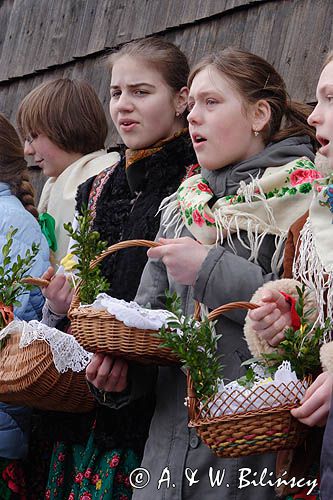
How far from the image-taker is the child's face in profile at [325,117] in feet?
9.26

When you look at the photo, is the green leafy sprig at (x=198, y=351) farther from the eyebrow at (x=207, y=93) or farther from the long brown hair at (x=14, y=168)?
the long brown hair at (x=14, y=168)

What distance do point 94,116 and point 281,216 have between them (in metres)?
1.60

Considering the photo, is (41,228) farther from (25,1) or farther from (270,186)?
(25,1)

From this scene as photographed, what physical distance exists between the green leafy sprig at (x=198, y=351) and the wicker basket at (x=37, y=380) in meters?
0.76

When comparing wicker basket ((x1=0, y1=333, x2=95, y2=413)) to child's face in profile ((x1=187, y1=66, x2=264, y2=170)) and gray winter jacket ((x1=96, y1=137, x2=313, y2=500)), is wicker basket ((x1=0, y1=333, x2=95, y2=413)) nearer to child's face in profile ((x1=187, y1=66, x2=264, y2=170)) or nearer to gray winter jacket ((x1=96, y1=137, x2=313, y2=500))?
gray winter jacket ((x1=96, y1=137, x2=313, y2=500))

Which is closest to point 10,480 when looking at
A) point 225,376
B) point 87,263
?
point 87,263

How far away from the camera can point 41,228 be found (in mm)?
4516

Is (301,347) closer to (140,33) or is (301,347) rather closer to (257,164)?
(257,164)

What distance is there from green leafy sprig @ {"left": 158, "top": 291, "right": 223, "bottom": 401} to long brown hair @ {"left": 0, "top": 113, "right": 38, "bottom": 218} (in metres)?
1.75

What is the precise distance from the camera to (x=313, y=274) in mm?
2846

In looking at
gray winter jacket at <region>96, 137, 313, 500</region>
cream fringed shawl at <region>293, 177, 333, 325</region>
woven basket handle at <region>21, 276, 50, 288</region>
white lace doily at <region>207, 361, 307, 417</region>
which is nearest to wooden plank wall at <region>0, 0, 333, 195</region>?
gray winter jacket at <region>96, 137, 313, 500</region>

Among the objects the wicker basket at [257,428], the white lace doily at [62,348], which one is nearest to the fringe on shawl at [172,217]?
the white lace doily at [62,348]

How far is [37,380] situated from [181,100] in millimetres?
1109

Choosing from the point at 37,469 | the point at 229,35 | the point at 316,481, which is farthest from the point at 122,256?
the point at 229,35
